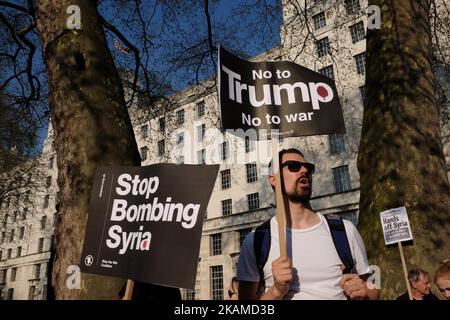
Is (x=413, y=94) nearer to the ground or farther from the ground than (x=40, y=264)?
nearer to the ground

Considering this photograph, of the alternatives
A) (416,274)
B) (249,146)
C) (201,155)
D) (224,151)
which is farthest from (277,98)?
(201,155)

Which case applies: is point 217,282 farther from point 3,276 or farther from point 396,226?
point 3,276

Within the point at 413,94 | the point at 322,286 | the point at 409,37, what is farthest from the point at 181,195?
the point at 409,37

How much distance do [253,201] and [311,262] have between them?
95.5 ft

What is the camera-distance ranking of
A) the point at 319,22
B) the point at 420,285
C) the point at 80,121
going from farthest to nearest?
the point at 319,22, the point at 80,121, the point at 420,285

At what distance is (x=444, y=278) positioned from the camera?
3.62m

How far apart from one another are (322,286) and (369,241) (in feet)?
7.66

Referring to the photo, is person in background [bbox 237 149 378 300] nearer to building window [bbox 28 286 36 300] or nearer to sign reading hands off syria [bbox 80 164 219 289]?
sign reading hands off syria [bbox 80 164 219 289]

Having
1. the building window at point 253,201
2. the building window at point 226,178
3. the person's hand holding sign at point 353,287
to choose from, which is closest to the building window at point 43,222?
the building window at point 226,178

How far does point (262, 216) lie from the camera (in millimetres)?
29516

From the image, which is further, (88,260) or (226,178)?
(226,178)

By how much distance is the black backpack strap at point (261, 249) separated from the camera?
2475 mm
